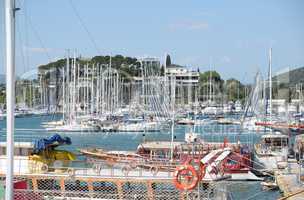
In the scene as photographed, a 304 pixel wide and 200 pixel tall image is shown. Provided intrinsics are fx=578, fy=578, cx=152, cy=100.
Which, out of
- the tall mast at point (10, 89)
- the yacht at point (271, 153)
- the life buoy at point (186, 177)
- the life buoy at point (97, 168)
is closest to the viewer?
the tall mast at point (10, 89)

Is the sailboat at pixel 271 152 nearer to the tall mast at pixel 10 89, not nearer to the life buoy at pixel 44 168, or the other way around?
the life buoy at pixel 44 168

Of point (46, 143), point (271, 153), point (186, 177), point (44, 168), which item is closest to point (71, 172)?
point (44, 168)

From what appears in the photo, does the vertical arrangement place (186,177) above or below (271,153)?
above

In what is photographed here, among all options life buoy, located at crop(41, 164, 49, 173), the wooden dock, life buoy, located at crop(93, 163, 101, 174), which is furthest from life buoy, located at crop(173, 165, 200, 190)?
life buoy, located at crop(41, 164, 49, 173)

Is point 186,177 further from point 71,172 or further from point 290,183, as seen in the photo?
point 290,183

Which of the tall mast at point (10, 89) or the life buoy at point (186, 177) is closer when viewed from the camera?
the tall mast at point (10, 89)

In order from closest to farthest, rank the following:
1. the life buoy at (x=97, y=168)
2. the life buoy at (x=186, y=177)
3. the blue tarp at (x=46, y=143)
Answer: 1. the life buoy at (x=186, y=177)
2. the life buoy at (x=97, y=168)
3. the blue tarp at (x=46, y=143)

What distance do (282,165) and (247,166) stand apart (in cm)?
260

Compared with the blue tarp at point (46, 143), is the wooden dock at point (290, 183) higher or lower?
lower

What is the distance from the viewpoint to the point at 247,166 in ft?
133

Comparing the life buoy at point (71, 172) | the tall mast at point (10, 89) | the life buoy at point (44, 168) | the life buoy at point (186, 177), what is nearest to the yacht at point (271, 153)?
the life buoy at point (71, 172)

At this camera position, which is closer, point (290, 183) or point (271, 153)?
point (290, 183)

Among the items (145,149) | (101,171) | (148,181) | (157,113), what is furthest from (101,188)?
(157,113)

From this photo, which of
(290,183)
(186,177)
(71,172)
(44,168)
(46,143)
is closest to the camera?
(186,177)
